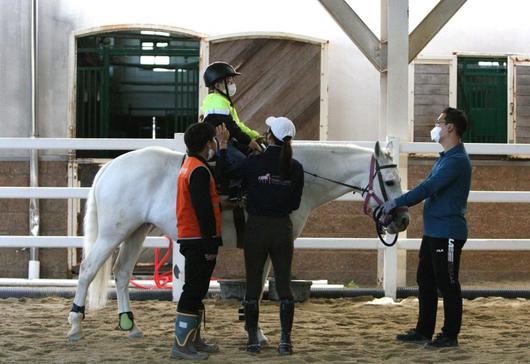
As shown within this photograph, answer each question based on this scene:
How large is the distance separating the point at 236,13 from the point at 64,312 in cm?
504

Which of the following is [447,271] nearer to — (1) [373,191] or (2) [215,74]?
(1) [373,191]

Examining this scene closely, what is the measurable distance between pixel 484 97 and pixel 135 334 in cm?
652

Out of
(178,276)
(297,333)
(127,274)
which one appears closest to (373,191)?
(297,333)

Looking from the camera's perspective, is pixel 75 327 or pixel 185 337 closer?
pixel 185 337

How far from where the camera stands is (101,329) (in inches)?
247

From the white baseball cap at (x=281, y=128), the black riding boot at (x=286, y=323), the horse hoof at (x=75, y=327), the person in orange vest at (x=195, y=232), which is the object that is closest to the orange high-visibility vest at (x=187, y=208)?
the person in orange vest at (x=195, y=232)

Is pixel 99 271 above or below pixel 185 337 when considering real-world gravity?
above

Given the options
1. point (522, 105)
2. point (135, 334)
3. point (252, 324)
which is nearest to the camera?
point (252, 324)

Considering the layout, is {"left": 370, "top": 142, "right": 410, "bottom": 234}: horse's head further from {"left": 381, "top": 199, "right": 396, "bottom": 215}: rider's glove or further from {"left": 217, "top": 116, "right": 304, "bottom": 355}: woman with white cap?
{"left": 217, "top": 116, "right": 304, "bottom": 355}: woman with white cap

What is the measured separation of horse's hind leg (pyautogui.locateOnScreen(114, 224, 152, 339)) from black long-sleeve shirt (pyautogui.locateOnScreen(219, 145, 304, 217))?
124 centimetres

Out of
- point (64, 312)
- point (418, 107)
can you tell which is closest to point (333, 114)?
point (418, 107)

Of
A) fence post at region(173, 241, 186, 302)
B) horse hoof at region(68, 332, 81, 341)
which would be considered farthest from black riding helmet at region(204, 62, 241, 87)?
fence post at region(173, 241, 186, 302)

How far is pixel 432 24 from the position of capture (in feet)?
27.2

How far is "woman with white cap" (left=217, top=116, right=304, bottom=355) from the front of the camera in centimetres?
517
